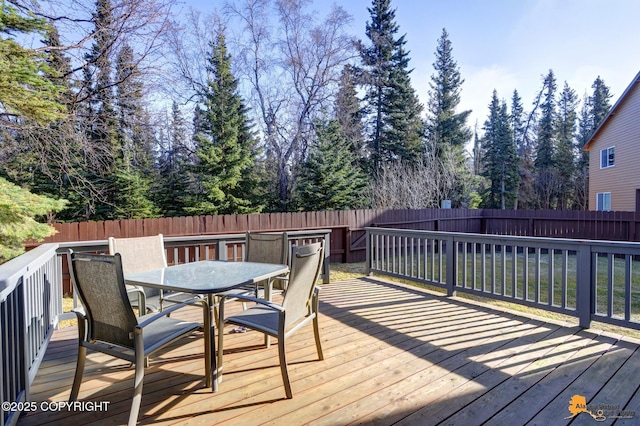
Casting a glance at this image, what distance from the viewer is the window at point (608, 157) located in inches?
571

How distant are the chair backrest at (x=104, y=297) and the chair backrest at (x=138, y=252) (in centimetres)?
119

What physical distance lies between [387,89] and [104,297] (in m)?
20.3

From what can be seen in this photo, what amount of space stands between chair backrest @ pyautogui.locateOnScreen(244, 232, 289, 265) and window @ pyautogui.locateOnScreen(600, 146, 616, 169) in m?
17.1

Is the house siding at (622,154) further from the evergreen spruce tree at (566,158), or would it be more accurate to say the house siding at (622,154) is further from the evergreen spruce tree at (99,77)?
the evergreen spruce tree at (99,77)

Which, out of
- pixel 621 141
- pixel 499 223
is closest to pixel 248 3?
pixel 499 223

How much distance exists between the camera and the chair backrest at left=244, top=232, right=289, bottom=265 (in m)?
3.64

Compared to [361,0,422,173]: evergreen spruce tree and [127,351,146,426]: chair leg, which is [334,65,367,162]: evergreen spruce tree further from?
[127,351,146,426]: chair leg

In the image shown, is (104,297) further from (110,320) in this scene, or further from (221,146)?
(221,146)

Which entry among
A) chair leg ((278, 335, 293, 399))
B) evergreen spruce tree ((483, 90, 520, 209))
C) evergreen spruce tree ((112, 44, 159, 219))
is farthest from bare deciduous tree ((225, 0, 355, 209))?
evergreen spruce tree ((483, 90, 520, 209))

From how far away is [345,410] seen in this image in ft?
6.64

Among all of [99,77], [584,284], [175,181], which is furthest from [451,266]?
[175,181]

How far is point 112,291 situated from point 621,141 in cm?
1867

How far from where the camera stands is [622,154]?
1385cm

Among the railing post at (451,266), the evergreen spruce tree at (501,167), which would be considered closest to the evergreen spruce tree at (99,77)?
the railing post at (451,266)
